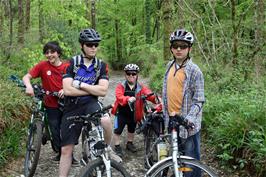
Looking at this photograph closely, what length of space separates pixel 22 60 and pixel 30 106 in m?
4.76

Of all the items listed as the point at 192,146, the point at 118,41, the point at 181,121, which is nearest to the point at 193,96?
the point at 181,121

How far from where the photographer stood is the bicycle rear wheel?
5.89 meters

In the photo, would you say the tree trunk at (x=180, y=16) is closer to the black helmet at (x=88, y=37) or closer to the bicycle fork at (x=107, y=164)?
the black helmet at (x=88, y=37)

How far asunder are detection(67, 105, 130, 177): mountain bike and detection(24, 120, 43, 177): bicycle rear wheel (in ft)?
4.06

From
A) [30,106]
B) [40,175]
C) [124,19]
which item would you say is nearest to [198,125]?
[40,175]

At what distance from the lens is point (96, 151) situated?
4.30 m

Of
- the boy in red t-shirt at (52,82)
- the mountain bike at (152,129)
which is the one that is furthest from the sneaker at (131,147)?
the boy in red t-shirt at (52,82)

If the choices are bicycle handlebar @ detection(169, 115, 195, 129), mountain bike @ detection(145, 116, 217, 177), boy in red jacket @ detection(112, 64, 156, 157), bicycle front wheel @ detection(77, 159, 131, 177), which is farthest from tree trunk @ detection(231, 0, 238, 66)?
bicycle front wheel @ detection(77, 159, 131, 177)

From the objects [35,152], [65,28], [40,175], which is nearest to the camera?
[35,152]

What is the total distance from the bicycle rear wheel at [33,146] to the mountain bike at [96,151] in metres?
1.24

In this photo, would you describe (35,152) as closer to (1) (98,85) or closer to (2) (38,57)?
(1) (98,85)

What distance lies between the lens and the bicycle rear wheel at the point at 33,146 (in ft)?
19.3

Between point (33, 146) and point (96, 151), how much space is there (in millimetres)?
2135

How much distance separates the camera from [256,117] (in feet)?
20.4
